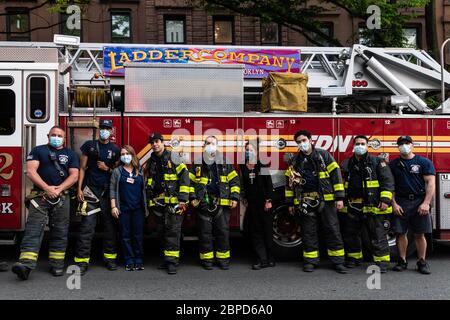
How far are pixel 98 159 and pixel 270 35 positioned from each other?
14.2m

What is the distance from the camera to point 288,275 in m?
6.64

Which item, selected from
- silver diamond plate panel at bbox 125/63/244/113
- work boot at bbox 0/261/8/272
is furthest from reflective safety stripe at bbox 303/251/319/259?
work boot at bbox 0/261/8/272

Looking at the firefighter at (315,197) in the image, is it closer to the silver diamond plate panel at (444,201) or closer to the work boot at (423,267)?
the work boot at (423,267)

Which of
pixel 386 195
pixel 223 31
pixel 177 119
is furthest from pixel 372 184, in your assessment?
pixel 223 31

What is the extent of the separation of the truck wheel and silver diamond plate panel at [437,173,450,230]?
207 cm

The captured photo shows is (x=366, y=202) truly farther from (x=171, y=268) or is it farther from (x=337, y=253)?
(x=171, y=268)

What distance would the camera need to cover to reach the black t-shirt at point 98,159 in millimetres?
6719

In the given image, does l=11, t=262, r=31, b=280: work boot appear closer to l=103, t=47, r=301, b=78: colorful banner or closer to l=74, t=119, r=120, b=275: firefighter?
l=74, t=119, r=120, b=275: firefighter

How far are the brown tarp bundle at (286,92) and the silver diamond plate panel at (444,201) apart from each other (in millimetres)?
2220

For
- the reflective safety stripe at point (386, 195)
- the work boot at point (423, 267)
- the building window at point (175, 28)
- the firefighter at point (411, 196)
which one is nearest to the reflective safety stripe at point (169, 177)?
the reflective safety stripe at point (386, 195)

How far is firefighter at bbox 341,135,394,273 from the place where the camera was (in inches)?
266

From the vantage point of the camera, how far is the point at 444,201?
7.30m

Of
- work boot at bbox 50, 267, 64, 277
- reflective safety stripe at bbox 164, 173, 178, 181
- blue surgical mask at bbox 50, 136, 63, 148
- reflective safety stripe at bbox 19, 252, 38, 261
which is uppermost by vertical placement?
blue surgical mask at bbox 50, 136, 63, 148
